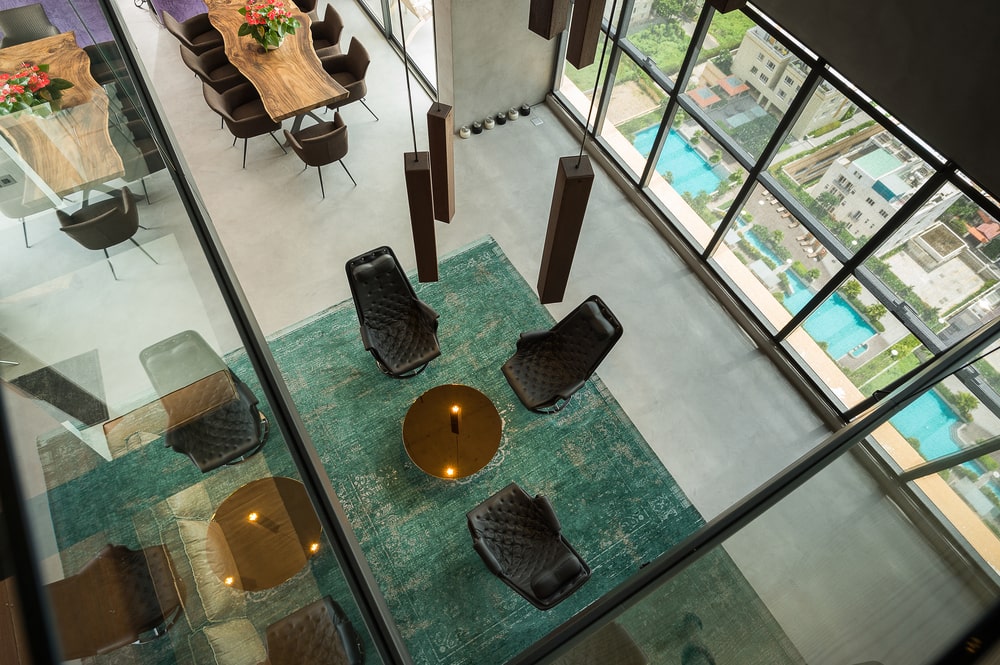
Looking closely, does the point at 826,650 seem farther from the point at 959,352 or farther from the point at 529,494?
the point at 529,494

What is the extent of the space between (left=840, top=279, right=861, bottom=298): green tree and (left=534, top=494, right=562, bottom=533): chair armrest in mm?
3166

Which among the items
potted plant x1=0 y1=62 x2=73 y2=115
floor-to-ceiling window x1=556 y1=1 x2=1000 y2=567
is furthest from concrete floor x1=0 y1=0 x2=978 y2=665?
potted plant x1=0 y1=62 x2=73 y2=115

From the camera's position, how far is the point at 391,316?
5.44 metres

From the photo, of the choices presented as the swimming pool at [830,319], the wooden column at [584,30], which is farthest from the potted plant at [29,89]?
the swimming pool at [830,319]

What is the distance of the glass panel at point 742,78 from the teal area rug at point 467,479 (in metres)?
2.21

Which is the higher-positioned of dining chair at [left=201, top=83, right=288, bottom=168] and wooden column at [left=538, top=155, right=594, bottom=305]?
wooden column at [left=538, top=155, right=594, bottom=305]

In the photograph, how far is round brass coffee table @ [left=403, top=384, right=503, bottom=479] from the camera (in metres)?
4.89

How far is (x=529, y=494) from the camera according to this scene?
17.1ft

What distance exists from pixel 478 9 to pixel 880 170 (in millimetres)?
4136

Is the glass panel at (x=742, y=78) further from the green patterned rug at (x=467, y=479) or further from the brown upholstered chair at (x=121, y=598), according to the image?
the brown upholstered chair at (x=121, y=598)

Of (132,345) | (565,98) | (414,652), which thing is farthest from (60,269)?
(565,98)

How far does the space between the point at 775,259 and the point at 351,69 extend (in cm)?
538

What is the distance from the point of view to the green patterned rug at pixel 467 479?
15.5 ft

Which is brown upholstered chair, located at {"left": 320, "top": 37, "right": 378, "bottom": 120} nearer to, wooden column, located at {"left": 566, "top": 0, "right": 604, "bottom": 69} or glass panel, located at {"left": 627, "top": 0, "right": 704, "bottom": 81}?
glass panel, located at {"left": 627, "top": 0, "right": 704, "bottom": 81}
